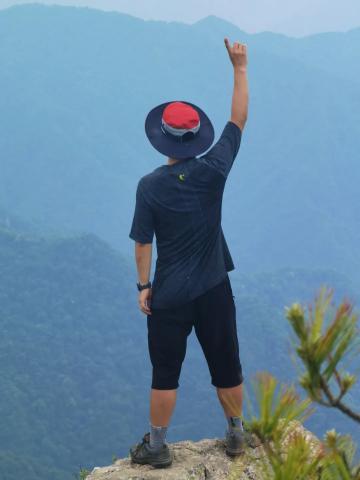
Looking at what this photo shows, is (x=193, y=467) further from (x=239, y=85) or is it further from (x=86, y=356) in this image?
(x=86, y=356)

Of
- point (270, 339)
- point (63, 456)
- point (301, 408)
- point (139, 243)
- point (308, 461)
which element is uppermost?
point (139, 243)

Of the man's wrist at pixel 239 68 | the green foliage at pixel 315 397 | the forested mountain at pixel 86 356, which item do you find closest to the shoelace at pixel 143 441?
the man's wrist at pixel 239 68

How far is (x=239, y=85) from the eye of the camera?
12.4 ft

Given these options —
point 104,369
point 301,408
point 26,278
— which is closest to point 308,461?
point 301,408

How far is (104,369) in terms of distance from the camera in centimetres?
12275

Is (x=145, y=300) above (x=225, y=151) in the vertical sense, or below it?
below

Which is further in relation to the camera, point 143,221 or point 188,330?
point 188,330

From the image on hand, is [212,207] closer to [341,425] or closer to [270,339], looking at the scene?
[341,425]

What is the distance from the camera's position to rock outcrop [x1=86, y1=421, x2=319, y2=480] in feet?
12.2

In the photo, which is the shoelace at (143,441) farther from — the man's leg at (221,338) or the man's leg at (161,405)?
the man's leg at (221,338)

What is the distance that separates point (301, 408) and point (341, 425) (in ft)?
352

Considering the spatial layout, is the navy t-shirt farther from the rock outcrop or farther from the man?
the rock outcrop

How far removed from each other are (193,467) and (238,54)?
2316 mm

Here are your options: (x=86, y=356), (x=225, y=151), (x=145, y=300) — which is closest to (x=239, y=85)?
(x=225, y=151)
